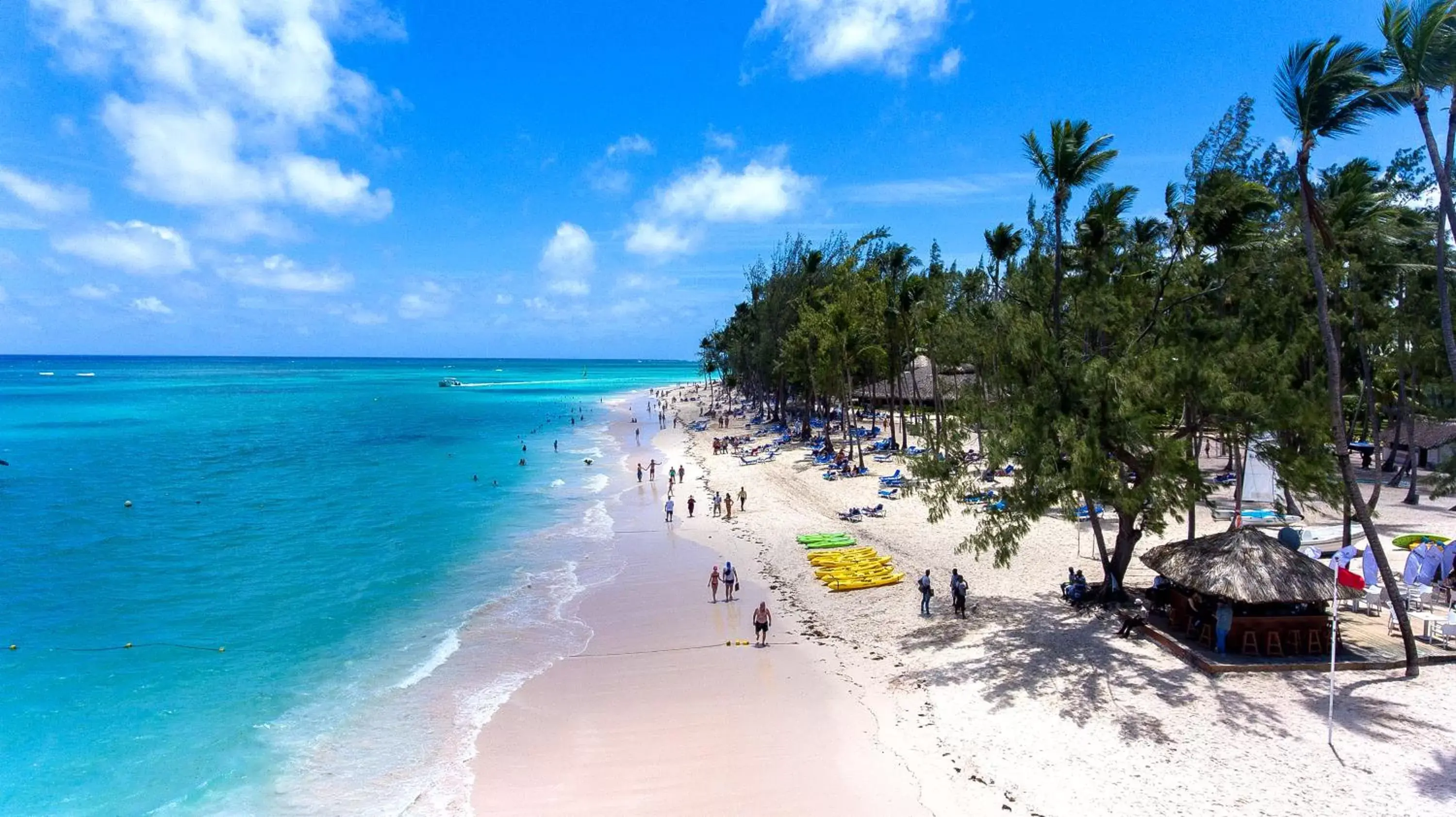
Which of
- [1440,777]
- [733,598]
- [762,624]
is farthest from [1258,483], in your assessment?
[762,624]

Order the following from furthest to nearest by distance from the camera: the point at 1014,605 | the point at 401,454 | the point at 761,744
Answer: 1. the point at 401,454
2. the point at 1014,605
3. the point at 761,744

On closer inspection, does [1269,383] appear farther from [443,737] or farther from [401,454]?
[401,454]

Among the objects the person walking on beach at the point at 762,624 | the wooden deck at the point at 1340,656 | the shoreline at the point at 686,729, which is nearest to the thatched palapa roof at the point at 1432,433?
the wooden deck at the point at 1340,656

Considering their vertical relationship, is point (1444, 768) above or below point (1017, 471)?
below

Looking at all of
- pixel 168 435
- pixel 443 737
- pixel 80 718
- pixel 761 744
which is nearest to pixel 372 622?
pixel 80 718

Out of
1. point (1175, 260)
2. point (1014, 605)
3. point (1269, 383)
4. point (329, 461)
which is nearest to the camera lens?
point (1269, 383)

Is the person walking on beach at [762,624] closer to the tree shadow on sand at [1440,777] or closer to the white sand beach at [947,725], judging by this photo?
the white sand beach at [947,725]

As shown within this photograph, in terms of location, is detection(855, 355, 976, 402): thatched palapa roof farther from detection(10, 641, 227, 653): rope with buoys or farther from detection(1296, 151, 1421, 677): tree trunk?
detection(10, 641, 227, 653): rope with buoys
